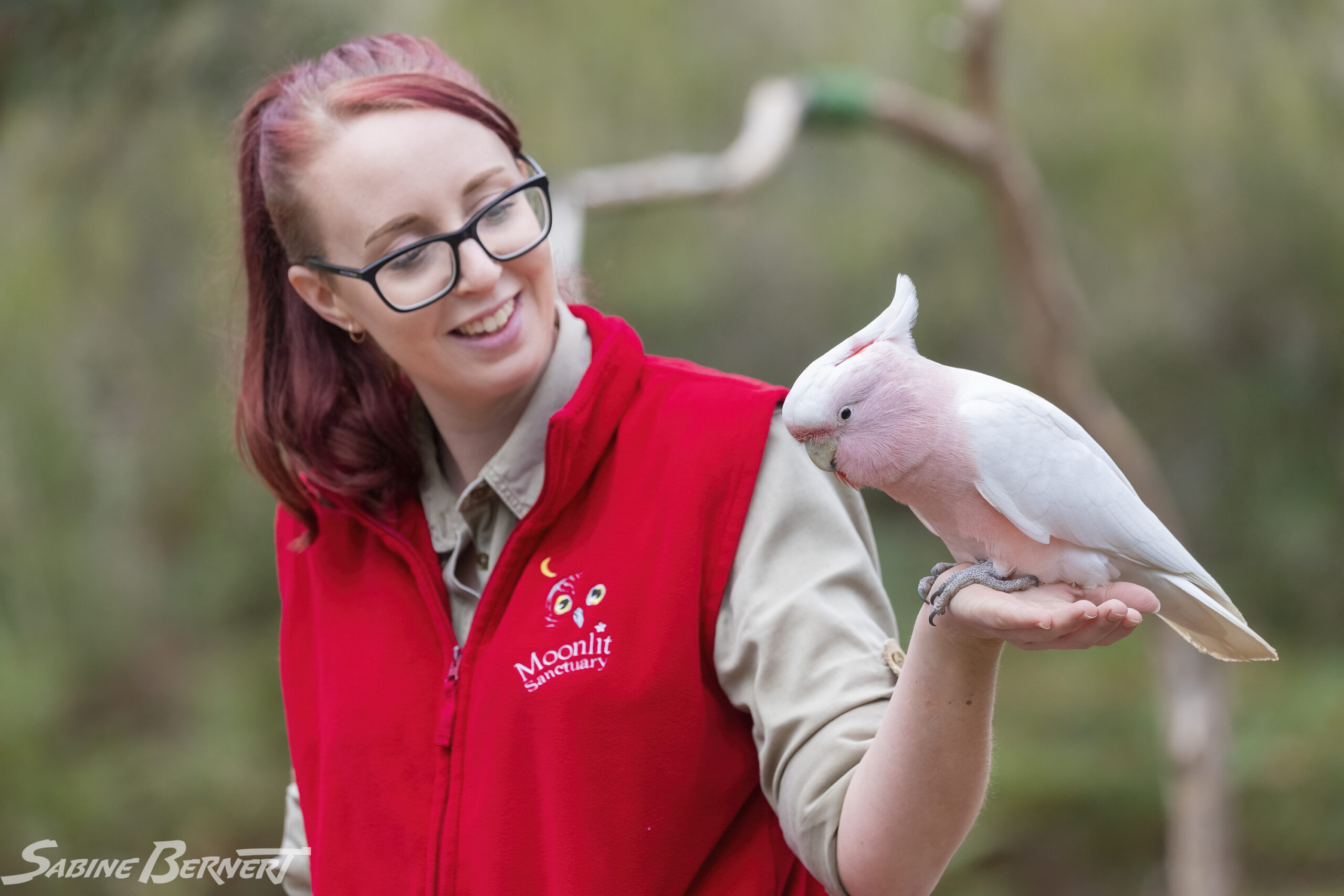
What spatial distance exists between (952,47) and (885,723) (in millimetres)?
2514

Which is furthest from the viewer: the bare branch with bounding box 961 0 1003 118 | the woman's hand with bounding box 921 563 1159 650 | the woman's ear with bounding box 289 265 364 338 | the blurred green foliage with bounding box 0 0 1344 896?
the blurred green foliage with bounding box 0 0 1344 896

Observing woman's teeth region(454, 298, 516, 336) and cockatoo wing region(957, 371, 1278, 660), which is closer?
cockatoo wing region(957, 371, 1278, 660)

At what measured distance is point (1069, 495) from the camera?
69cm

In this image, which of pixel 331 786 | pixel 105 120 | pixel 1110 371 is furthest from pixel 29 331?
pixel 1110 371

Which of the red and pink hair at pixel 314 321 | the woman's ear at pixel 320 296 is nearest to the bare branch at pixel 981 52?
the red and pink hair at pixel 314 321

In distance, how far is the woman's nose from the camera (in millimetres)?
845

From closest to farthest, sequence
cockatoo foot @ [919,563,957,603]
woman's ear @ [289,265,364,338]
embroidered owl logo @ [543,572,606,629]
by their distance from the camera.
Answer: cockatoo foot @ [919,563,957,603], embroidered owl logo @ [543,572,606,629], woman's ear @ [289,265,364,338]

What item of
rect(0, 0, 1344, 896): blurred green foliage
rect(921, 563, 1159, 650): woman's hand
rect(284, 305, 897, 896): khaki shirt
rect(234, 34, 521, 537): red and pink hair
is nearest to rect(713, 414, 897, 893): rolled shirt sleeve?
rect(284, 305, 897, 896): khaki shirt

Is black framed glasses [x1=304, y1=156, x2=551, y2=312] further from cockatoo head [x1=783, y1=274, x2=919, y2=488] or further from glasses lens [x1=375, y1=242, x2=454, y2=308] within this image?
cockatoo head [x1=783, y1=274, x2=919, y2=488]

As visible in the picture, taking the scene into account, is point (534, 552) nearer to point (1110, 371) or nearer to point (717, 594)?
point (717, 594)

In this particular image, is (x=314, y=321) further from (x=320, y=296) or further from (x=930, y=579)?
(x=930, y=579)

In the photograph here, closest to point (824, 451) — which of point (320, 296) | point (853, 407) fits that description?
point (853, 407)

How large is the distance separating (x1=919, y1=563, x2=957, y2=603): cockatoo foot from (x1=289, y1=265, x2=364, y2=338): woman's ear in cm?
55

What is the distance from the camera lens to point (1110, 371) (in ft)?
13.9
